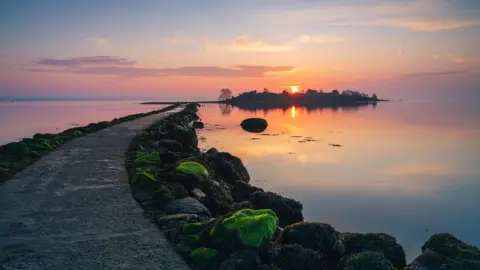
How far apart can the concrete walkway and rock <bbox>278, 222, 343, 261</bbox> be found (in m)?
1.86

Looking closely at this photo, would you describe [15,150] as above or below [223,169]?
above

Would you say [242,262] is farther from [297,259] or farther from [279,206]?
[279,206]

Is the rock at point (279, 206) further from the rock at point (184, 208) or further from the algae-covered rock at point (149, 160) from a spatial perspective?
the algae-covered rock at point (149, 160)

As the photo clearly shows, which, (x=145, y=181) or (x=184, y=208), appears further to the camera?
(x=145, y=181)

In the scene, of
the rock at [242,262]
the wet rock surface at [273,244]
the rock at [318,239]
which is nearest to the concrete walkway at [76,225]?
the wet rock surface at [273,244]

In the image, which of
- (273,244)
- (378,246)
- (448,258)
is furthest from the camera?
(378,246)

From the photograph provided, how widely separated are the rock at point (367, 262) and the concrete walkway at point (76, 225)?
2261mm

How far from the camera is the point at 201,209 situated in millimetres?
7988

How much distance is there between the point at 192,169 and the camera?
34.6 feet

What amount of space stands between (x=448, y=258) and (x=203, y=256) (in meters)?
3.56

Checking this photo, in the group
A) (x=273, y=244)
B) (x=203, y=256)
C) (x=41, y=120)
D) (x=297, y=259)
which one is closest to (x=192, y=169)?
(x=273, y=244)

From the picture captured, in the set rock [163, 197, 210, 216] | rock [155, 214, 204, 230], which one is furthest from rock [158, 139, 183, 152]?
rock [155, 214, 204, 230]

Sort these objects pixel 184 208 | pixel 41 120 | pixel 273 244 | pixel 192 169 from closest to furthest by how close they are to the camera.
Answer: pixel 273 244, pixel 184 208, pixel 192 169, pixel 41 120

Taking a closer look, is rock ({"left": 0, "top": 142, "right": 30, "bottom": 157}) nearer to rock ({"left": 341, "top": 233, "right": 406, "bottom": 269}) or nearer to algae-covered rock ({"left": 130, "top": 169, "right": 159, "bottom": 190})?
algae-covered rock ({"left": 130, "top": 169, "right": 159, "bottom": 190})
